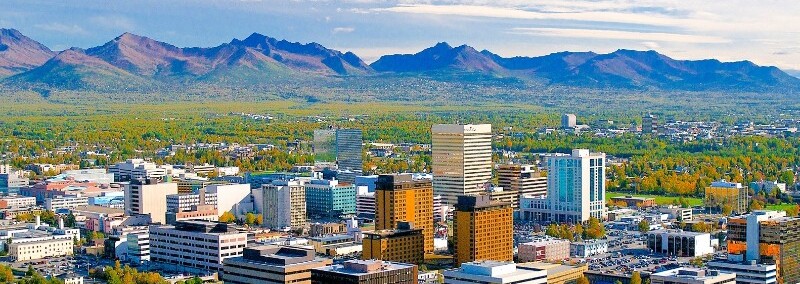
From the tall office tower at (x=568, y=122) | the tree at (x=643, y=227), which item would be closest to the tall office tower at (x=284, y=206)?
the tree at (x=643, y=227)

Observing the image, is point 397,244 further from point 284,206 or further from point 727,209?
point 727,209

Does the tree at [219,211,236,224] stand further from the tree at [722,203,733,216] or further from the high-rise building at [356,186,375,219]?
Answer: the tree at [722,203,733,216]

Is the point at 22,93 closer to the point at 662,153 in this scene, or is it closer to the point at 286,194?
the point at 662,153

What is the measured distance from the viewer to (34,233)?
184 ft

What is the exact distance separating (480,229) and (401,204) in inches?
207

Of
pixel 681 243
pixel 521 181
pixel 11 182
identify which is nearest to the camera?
pixel 681 243

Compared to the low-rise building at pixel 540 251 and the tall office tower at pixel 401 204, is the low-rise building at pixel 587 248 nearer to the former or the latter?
the low-rise building at pixel 540 251

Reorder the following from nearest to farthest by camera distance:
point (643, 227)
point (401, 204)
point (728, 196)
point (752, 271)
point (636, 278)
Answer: point (752, 271) < point (636, 278) < point (401, 204) < point (643, 227) < point (728, 196)

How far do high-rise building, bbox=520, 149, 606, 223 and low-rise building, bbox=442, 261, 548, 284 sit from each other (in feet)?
87.0

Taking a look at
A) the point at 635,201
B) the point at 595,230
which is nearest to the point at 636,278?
the point at 595,230

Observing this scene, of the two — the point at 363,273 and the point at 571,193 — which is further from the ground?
the point at 571,193

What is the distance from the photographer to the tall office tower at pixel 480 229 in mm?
46750

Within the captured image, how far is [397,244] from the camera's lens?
46.2m

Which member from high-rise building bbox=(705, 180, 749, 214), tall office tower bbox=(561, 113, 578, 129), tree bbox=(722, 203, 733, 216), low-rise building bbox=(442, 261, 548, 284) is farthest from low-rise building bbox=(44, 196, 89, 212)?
tall office tower bbox=(561, 113, 578, 129)
